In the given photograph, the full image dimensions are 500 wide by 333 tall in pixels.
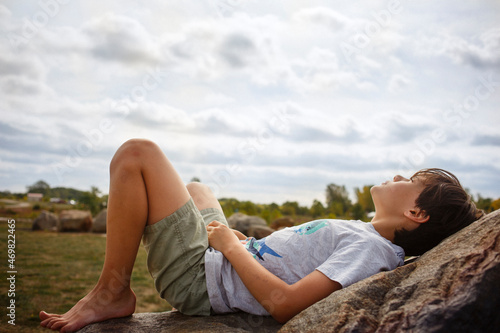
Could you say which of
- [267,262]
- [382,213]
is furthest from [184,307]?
[382,213]

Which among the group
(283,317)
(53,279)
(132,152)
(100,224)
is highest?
(132,152)

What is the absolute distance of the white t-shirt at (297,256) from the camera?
250 centimetres

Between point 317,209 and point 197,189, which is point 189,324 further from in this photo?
point 317,209

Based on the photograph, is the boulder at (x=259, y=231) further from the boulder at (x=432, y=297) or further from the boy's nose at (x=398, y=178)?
the boulder at (x=432, y=297)

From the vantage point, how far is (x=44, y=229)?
1598 cm

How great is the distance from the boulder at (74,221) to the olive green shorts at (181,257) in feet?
49.4

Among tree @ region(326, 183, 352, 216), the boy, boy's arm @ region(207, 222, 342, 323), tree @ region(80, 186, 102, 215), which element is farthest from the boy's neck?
tree @ region(80, 186, 102, 215)

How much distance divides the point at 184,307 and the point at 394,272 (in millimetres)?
1476

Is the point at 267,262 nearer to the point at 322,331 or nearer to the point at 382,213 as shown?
the point at 322,331

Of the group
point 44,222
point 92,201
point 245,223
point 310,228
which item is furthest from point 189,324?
point 92,201

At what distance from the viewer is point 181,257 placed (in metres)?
2.60

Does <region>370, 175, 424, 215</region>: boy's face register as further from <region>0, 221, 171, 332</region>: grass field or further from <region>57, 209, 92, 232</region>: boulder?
<region>57, 209, 92, 232</region>: boulder

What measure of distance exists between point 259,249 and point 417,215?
46.8 inches

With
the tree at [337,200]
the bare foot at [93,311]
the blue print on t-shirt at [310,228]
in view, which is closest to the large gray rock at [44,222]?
the tree at [337,200]
